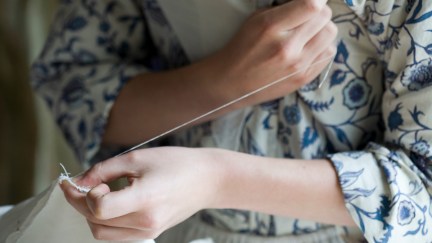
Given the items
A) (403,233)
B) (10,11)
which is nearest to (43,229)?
(403,233)

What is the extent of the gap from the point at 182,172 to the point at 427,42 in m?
0.27

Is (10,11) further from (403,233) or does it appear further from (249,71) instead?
(403,233)

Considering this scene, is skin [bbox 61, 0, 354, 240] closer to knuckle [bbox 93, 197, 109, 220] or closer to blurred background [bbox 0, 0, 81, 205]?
knuckle [bbox 93, 197, 109, 220]

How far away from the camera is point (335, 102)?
2.47ft

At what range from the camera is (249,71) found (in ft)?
2.41

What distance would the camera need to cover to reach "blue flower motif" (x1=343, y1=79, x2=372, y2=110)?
2.46 feet

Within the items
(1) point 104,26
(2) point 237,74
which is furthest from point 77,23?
(2) point 237,74

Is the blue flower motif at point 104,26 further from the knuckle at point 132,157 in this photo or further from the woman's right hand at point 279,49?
the knuckle at point 132,157

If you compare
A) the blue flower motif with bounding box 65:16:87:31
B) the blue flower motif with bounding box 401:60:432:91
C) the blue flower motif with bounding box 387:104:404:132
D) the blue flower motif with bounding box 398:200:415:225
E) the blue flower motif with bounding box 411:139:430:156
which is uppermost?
the blue flower motif with bounding box 65:16:87:31

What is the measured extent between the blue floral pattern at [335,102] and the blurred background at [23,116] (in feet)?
0.96

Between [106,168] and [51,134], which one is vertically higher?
[106,168]

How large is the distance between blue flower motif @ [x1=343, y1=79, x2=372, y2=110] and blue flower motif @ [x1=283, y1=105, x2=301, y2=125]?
0.05 m

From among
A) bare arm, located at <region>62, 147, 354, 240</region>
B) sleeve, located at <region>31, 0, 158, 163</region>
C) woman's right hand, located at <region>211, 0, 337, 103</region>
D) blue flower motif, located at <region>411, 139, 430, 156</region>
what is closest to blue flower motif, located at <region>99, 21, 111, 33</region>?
sleeve, located at <region>31, 0, 158, 163</region>

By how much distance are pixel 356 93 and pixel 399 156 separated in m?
0.09
